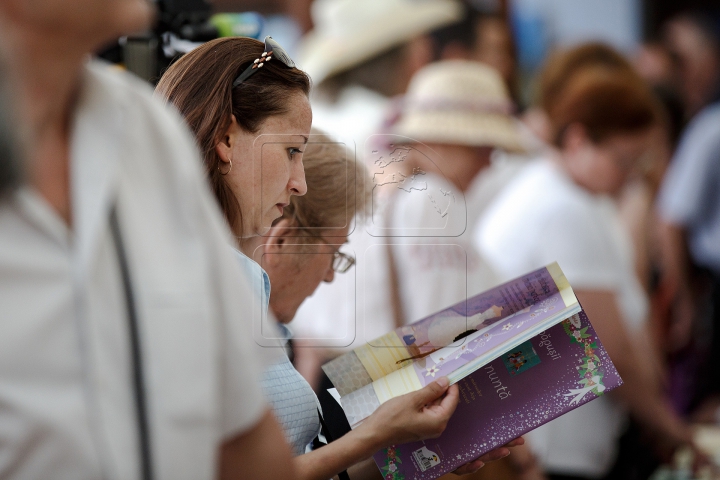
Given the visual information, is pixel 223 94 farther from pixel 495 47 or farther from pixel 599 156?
pixel 495 47

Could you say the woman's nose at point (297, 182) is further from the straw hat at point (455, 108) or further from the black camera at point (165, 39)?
the straw hat at point (455, 108)

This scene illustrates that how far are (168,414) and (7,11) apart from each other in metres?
0.26

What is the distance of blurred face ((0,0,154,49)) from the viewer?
47 centimetres

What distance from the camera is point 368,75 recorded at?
7.86ft

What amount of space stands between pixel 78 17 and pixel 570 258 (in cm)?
167

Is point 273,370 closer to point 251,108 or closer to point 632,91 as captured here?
point 251,108

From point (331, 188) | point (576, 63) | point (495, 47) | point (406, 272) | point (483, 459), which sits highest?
point (495, 47)

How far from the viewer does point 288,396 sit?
832 millimetres

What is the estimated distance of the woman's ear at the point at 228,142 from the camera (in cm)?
81

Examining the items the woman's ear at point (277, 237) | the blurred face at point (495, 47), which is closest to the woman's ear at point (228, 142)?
the woman's ear at point (277, 237)

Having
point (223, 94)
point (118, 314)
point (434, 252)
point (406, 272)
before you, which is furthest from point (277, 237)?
point (406, 272)

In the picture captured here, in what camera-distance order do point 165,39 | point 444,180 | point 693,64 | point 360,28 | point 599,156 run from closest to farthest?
point 444,180, point 165,39, point 599,156, point 360,28, point 693,64

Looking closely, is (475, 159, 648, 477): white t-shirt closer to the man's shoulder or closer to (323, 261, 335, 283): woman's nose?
(323, 261, 335, 283): woman's nose

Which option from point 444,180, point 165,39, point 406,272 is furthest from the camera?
point 406,272
